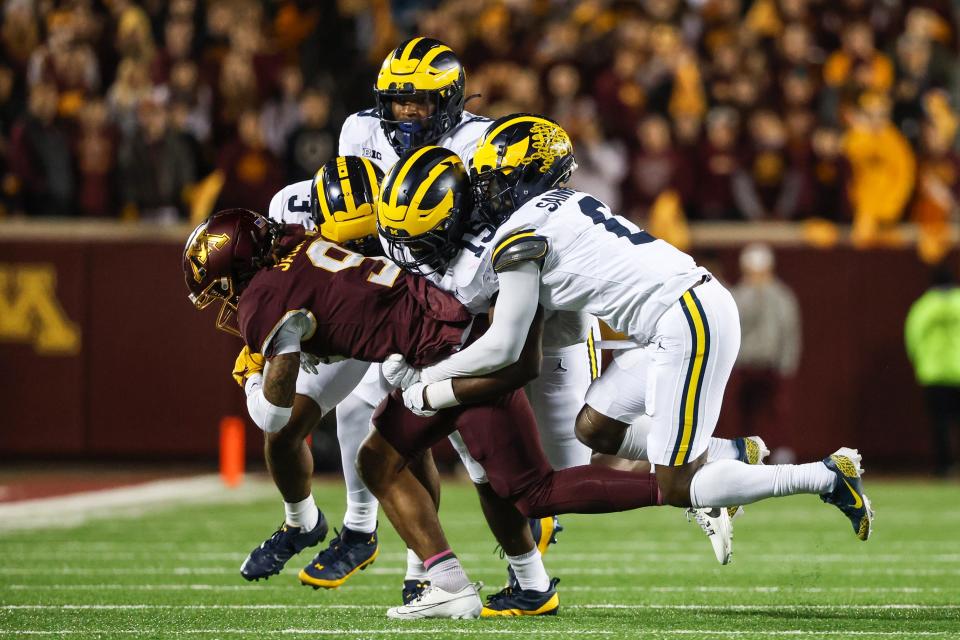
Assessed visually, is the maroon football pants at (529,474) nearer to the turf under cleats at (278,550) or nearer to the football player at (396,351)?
the football player at (396,351)

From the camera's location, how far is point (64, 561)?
7078 mm

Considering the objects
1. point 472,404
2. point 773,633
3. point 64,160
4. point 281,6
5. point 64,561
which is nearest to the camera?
point 773,633

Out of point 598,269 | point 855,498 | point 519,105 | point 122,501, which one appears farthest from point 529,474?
point 519,105

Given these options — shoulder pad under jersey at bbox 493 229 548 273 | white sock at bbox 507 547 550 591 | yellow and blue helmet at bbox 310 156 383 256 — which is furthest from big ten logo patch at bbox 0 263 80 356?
shoulder pad under jersey at bbox 493 229 548 273

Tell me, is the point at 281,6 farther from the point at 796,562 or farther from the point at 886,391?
the point at 796,562

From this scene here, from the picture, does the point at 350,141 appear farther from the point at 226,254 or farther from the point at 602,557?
the point at 602,557

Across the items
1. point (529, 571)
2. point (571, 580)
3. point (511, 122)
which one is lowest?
point (571, 580)

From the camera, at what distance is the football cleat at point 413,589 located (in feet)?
17.5

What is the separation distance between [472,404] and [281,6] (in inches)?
350

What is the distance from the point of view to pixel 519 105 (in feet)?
38.1

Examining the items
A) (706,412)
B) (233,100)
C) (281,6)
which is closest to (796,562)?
(706,412)

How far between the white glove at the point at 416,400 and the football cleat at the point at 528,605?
0.76 meters

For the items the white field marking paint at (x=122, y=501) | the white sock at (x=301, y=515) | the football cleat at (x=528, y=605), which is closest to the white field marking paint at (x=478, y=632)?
the football cleat at (x=528, y=605)

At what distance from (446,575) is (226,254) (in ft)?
4.22
